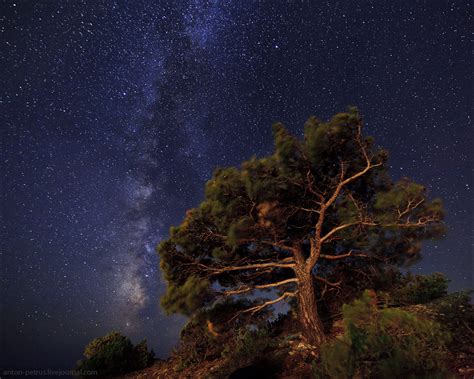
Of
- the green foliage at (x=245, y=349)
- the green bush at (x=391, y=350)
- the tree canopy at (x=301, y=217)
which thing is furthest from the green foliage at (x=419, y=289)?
the green bush at (x=391, y=350)

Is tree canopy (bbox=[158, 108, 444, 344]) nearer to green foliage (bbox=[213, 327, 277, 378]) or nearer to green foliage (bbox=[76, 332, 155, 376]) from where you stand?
green foliage (bbox=[213, 327, 277, 378])

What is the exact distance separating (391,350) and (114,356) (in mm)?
9661

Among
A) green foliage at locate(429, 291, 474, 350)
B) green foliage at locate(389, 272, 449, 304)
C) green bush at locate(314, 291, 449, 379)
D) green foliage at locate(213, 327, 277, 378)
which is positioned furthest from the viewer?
green foliage at locate(389, 272, 449, 304)

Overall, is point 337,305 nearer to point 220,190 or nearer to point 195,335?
point 195,335

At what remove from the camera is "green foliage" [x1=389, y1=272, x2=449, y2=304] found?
936 cm

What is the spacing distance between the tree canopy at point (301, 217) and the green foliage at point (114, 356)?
4220 millimetres

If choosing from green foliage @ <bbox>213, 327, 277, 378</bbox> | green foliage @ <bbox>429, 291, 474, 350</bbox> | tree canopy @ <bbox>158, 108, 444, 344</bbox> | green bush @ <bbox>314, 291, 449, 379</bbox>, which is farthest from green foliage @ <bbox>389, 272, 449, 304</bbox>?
green bush @ <bbox>314, 291, 449, 379</bbox>

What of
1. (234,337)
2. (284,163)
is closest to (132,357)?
(234,337)

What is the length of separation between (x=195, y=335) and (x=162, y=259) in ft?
11.0

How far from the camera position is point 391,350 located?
415 cm

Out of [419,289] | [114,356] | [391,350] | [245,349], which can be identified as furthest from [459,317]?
[114,356]

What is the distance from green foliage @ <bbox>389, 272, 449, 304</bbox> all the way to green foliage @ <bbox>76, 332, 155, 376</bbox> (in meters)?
9.22

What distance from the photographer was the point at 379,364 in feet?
13.3

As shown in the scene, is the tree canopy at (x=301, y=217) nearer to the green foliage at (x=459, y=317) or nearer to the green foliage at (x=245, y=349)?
the green foliage at (x=245, y=349)
